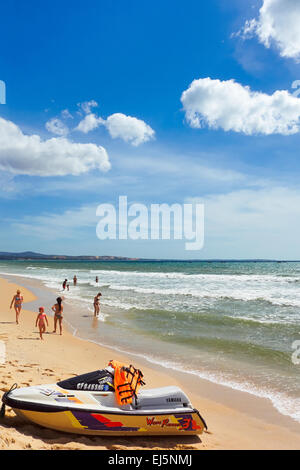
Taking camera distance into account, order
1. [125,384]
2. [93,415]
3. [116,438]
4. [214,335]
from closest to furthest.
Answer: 1. [93,415]
2. [116,438]
3. [125,384]
4. [214,335]

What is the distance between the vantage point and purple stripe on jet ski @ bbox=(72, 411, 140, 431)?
18.6ft

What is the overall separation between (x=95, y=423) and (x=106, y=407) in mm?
302

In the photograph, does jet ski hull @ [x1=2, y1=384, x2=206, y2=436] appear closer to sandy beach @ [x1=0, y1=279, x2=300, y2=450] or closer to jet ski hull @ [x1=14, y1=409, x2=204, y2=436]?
jet ski hull @ [x1=14, y1=409, x2=204, y2=436]

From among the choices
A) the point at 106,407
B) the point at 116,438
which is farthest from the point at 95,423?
the point at 116,438

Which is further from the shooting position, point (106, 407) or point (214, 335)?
point (214, 335)

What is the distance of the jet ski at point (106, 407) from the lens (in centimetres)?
568

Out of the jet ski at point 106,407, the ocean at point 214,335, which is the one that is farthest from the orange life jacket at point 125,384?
the ocean at point 214,335

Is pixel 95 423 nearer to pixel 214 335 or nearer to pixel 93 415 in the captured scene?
pixel 93 415

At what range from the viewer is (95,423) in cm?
570

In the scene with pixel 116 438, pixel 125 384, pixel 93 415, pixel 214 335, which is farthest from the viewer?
pixel 214 335

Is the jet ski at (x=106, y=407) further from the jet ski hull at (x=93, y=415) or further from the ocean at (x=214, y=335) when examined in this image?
the ocean at (x=214, y=335)

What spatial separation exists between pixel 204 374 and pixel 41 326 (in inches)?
263

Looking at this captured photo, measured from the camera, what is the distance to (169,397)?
6203mm

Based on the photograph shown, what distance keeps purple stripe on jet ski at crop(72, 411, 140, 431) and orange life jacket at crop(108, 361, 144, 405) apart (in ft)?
1.19
